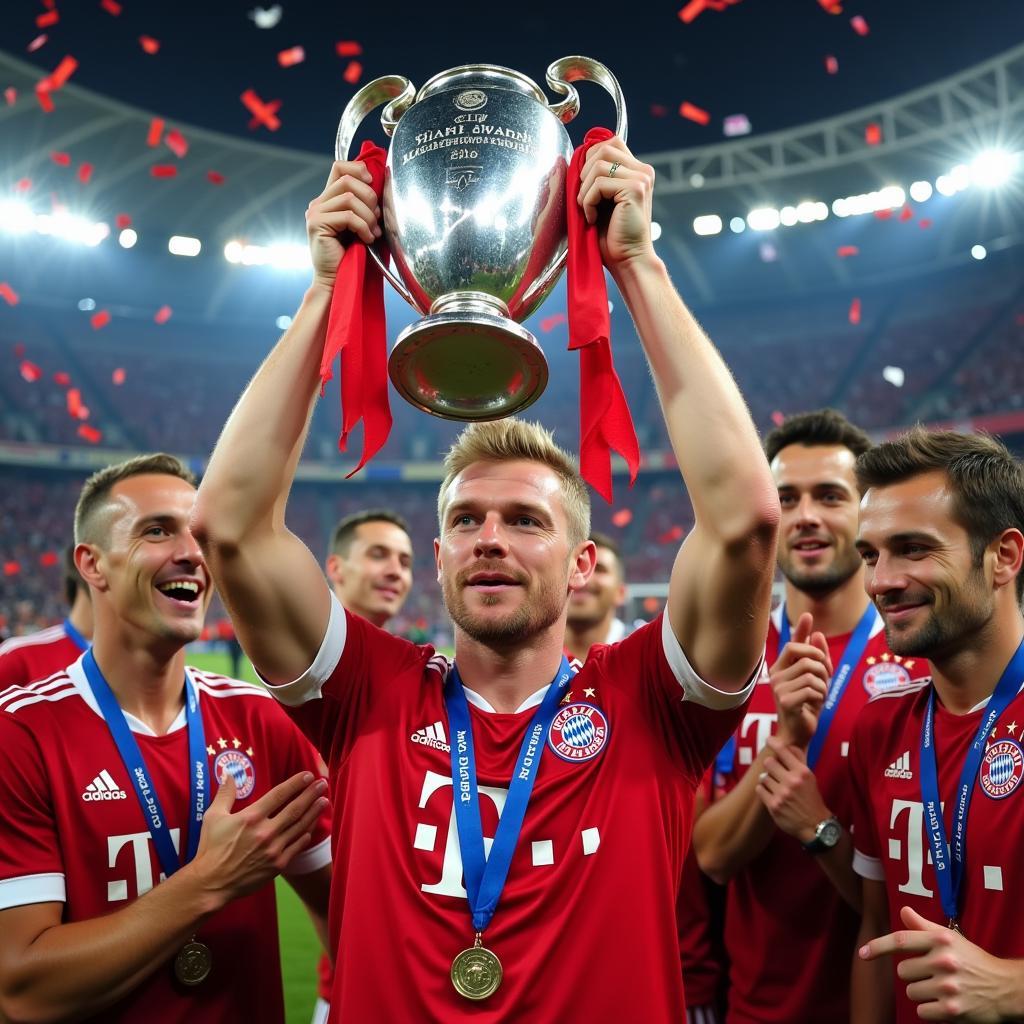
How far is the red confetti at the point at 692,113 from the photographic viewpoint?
17156 millimetres

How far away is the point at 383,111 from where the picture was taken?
191cm

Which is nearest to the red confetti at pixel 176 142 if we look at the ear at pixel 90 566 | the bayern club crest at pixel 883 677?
the ear at pixel 90 566

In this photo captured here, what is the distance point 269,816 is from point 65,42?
16003 millimetres

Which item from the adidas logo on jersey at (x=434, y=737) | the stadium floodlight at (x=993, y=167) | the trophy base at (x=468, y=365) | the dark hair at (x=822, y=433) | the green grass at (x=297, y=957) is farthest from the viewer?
the stadium floodlight at (x=993, y=167)

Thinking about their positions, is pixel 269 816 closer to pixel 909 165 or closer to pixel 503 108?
pixel 503 108

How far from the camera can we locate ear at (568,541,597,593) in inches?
82.7

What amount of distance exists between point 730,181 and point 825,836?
19453 mm

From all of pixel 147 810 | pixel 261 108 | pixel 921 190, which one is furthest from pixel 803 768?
pixel 921 190

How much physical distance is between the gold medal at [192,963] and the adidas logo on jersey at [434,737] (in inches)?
30.4

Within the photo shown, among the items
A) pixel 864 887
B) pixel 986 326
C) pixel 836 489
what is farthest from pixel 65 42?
pixel 986 326

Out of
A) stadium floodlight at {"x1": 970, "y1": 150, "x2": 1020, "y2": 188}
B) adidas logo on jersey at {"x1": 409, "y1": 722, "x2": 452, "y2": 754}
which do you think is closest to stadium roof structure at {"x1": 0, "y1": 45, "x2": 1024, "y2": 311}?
stadium floodlight at {"x1": 970, "y1": 150, "x2": 1020, "y2": 188}

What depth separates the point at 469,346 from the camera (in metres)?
1.67

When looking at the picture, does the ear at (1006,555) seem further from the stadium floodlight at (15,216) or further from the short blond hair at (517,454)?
the stadium floodlight at (15,216)

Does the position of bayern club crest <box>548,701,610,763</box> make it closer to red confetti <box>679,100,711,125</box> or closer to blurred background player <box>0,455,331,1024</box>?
blurred background player <box>0,455,331,1024</box>
